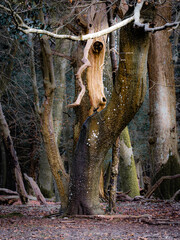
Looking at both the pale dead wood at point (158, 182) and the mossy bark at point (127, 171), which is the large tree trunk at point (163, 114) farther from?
the mossy bark at point (127, 171)

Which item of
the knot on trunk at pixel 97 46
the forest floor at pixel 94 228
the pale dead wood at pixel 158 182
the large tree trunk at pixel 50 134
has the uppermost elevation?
the knot on trunk at pixel 97 46

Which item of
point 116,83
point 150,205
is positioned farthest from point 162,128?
Result: point 116,83

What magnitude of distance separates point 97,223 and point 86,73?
358 cm

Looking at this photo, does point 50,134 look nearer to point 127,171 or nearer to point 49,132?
point 49,132

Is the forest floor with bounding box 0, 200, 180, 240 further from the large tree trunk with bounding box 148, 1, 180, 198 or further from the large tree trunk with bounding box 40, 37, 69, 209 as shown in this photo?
the large tree trunk with bounding box 148, 1, 180, 198

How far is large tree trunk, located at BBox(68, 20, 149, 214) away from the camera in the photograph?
5629 millimetres

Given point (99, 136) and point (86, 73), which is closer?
point (99, 136)

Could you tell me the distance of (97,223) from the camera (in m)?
5.41

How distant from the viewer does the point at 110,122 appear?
583cm

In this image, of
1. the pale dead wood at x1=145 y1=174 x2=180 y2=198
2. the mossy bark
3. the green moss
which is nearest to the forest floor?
the pale dead wood at x1=145 y1=174 x2=180 y2=198

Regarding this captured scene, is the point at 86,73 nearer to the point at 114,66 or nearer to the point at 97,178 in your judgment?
the point at 114,66

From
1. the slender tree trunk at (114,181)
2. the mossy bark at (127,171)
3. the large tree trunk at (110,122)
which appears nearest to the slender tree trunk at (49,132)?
the large tree trunk at (110,122)

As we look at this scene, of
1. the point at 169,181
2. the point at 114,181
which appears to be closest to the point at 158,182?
the point at 169,181

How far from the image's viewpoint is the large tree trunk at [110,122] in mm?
5629
